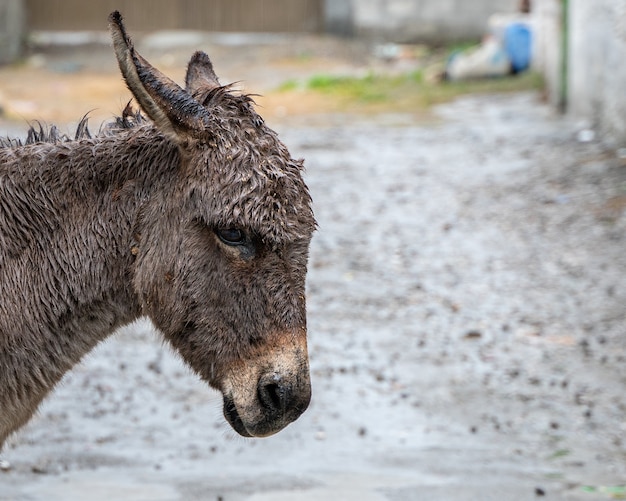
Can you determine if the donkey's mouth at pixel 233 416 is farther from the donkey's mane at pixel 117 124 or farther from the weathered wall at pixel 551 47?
the weathered wall at pixel 551 47

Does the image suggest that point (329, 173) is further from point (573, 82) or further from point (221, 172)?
point (221, 172)

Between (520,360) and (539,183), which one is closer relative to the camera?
(520,360)

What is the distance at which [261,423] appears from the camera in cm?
344

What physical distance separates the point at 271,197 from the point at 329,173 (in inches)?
382

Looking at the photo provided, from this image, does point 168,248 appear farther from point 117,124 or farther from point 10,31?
point 10,31

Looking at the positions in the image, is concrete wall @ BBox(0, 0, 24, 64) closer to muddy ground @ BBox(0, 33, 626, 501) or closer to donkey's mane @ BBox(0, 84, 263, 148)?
muddy ground @ BBox(0, 33, 626, 501)

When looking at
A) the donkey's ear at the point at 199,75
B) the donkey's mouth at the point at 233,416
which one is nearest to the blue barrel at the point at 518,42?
the donkey's ear at the point at 199,75

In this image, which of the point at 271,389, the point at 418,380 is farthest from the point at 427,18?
the point at 271,389

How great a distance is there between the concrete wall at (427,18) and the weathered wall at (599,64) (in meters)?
11.0

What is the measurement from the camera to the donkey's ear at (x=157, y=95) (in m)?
3.27

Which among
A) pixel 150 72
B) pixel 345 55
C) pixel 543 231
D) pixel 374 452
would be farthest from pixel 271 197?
pixel 345 55

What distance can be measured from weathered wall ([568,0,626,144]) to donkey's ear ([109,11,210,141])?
9381 mm

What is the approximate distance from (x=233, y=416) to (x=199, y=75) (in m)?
1.35

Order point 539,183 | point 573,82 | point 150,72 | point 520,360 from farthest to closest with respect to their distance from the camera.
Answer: point 573,82, point 539,183, point 520,360, point 150,72
